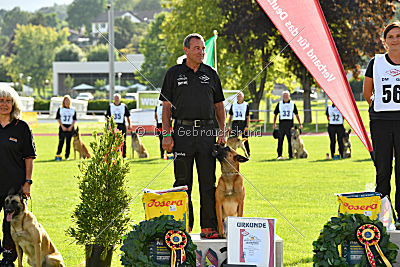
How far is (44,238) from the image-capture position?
4.81 metres

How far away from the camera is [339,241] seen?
167 inches

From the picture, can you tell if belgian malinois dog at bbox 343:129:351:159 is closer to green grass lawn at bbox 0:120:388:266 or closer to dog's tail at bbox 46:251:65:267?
green grass lawn at bbox 0:120:388:266

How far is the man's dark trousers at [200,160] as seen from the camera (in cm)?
522

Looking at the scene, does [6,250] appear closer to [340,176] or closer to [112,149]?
[112,149]

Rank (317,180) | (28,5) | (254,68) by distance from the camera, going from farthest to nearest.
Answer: (254,68), (317,180), (28,5)

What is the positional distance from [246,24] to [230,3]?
196cm

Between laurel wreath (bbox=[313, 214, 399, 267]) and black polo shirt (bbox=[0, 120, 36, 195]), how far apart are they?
255 centimetres

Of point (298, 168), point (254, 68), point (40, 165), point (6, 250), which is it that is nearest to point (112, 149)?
point (6, 250)

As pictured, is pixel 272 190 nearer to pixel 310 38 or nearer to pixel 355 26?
pixel 310 38

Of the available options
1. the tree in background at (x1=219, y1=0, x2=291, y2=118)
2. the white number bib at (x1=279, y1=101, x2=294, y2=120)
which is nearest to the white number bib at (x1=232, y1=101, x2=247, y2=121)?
the white number bib at (x1=279, y1=101, x2=294, y2=120)

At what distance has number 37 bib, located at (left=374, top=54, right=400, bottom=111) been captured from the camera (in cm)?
510

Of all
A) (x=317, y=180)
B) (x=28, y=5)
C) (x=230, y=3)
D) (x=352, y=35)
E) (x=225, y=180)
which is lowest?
(x=317, y=180)

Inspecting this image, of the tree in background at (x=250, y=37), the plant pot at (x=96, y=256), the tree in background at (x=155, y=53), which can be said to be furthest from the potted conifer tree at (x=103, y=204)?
the tree in background at (x=155, y=53)

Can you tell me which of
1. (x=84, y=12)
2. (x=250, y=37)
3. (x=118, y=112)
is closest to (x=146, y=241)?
(x=118, y=112)
